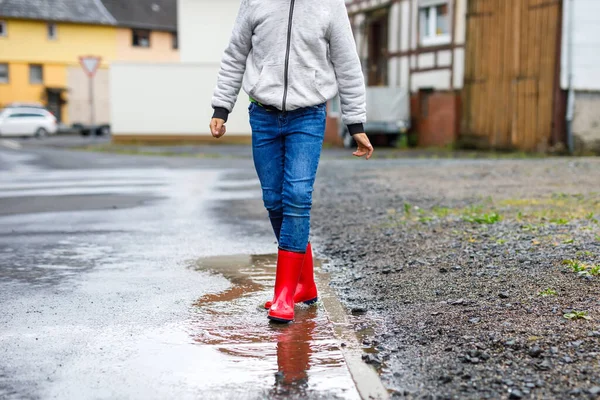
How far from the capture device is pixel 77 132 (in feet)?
152

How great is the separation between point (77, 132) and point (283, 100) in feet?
144

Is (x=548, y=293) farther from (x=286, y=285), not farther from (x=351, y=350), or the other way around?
(x=286, y=285)

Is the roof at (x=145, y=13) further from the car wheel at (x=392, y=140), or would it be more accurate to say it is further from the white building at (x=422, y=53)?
the car wheel at (x=392, y=140)

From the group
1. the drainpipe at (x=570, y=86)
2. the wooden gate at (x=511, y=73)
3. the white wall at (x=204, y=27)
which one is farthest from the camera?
the white wall at (x=204, y=27)

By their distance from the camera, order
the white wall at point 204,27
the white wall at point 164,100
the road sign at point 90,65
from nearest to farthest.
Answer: the road sign at point 90,65, the white wall at point 164,100, the white wall at point 204,27

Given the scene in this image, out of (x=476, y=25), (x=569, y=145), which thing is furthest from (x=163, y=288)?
(x=476, y=25)

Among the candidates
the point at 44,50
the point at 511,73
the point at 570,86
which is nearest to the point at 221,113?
the point at 570,86

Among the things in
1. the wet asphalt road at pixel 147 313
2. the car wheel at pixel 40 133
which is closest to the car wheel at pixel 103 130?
the car wheel at pixel 40 133

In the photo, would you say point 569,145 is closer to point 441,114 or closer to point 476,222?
→ point 441,114

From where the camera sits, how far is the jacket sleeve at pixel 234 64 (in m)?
4.53

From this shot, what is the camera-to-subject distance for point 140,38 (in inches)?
2255

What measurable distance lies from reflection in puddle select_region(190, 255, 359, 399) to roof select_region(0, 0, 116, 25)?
1993 inches

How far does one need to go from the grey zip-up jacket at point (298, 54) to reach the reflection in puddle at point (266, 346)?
3.56 ft

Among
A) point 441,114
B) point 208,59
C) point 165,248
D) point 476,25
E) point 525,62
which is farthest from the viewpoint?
point 208,59
